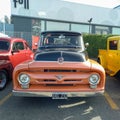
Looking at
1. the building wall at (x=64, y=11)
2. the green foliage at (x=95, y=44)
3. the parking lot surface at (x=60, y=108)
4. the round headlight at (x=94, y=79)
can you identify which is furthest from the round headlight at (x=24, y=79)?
the building wall at (x=64, y=11)

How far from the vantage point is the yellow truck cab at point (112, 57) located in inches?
358

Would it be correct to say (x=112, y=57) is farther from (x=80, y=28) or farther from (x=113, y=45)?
(x=80, y=28)

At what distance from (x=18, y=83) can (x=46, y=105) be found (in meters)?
1.08

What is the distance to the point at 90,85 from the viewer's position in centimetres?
612

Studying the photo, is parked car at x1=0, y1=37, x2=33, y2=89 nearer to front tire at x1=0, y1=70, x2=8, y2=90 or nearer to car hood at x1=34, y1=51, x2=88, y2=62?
front tire at x1=0, y1=70, x2=8, y2=90

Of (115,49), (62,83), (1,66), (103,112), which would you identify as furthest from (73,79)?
(115,49)

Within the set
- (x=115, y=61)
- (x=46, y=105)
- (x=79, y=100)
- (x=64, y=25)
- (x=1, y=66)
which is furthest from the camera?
(x=64, y=25)

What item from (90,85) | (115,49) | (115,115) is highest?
(115,49)

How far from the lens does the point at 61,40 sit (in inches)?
326

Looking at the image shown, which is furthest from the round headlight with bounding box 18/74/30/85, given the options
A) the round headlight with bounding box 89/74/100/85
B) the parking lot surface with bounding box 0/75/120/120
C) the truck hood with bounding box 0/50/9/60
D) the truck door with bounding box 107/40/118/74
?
the truck door with bounding box 107/40/118/74

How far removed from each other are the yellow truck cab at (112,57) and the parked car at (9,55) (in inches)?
134

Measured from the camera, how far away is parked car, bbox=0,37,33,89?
343 inches

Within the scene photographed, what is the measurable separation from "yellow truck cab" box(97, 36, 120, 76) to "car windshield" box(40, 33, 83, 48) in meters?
1.72

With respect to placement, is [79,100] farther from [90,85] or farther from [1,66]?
[1,66]
